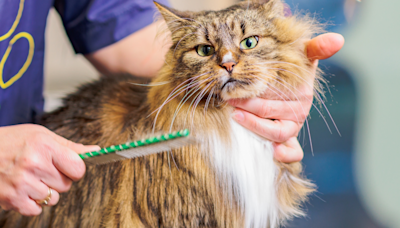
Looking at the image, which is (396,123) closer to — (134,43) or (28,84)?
(134,43)

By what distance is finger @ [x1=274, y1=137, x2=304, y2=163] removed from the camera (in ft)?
2.24

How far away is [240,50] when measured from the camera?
0.62 metres

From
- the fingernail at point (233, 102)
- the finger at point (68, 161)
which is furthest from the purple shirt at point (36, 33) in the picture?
the fingernail at point (233, 102)

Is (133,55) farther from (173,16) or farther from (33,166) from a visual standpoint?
(33,166)

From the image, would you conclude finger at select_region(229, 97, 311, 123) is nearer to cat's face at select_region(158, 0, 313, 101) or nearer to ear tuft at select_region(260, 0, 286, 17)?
cat's face at select_region(158, 0, 313, 101)

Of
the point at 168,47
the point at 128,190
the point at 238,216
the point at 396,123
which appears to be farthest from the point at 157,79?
the point at 396,123

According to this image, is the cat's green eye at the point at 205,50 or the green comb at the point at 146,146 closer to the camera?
the green comb at the point at 146,146

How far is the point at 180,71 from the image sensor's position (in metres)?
0.69

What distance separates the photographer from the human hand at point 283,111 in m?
0.65

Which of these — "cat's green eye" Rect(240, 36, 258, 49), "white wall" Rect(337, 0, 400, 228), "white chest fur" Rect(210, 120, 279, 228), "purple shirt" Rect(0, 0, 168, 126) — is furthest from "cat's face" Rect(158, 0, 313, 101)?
"white wall" Rect(337, 0, 400, 228)

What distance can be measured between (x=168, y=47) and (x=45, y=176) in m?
0.42

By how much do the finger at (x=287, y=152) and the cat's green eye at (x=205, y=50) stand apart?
27 centimetres

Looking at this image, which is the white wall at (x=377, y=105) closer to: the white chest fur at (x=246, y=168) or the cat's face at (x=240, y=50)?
the cat's face at (x=240, y=50)

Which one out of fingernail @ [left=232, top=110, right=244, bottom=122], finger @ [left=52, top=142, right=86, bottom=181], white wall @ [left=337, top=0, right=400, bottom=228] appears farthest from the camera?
white wall @ [left=337, top=0, right=400, bottom=228]
